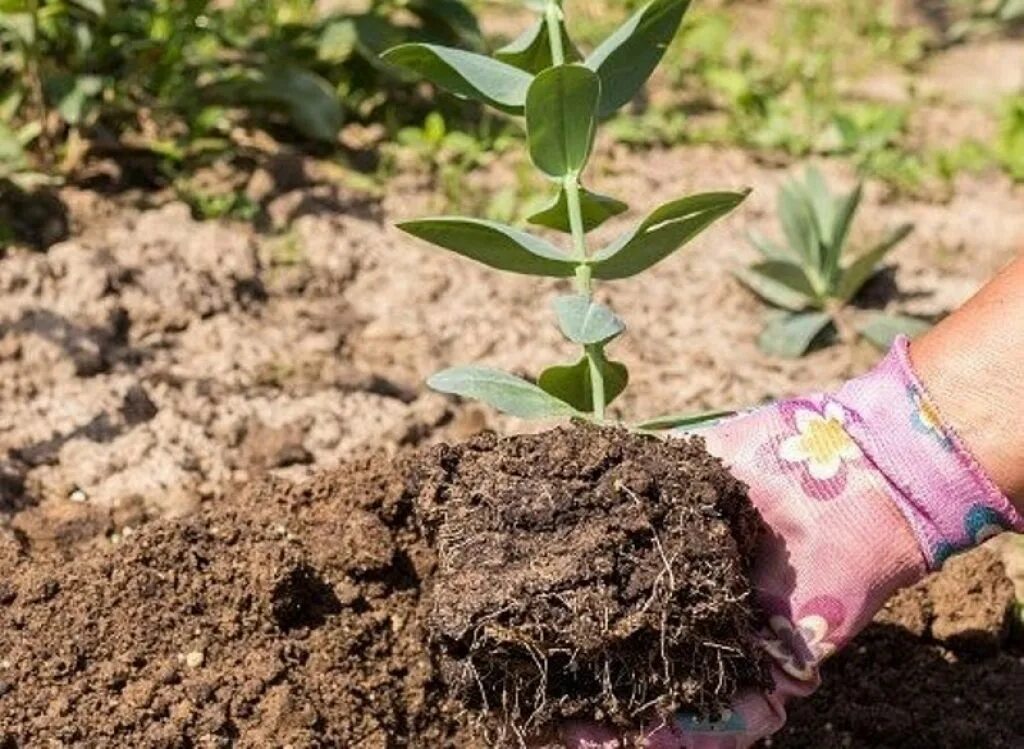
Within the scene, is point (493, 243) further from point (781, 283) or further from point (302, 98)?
point (302, 98)

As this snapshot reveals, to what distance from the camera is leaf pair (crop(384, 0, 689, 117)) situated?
220 centimetres

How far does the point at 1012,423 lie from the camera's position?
2062mm

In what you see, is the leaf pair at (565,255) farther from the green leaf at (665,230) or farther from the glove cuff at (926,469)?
the glove cuff at (926,469)

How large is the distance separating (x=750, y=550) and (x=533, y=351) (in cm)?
Answer: 116

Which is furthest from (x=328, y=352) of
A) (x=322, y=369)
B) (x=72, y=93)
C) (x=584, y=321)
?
(x=584, y=321)

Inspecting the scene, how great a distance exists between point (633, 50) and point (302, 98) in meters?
1.57

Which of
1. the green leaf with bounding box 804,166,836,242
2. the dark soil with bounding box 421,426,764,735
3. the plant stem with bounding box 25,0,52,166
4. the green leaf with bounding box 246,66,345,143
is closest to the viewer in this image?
the dark soil with bounding box 421,426,764,735

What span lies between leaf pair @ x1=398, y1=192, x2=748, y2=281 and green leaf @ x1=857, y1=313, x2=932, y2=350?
1178mm

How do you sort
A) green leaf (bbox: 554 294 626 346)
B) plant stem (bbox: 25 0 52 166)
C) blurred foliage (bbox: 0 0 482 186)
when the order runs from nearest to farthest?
1. green leaf (bbox: 554 294 626 346)
2. plant stem (bbox: 25 0 52 166)
3. blurred foliage (bbox: 0 0 482 186)

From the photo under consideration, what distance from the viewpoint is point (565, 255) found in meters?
2.17

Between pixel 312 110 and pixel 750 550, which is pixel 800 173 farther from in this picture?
pixel 750 550

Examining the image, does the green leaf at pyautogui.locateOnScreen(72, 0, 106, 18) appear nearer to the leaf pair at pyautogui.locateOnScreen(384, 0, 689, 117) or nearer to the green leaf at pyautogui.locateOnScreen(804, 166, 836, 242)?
the leaf pair at pyautogui.locateOnScreen(384, 0, 689, 117)

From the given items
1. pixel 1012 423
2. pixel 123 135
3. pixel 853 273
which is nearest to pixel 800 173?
pixel 853 273

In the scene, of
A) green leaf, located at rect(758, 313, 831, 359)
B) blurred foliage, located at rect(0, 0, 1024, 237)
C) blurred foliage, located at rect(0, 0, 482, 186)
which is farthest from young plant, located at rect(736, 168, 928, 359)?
blurred foliage, located at rect(0, 0, 482, 186)
